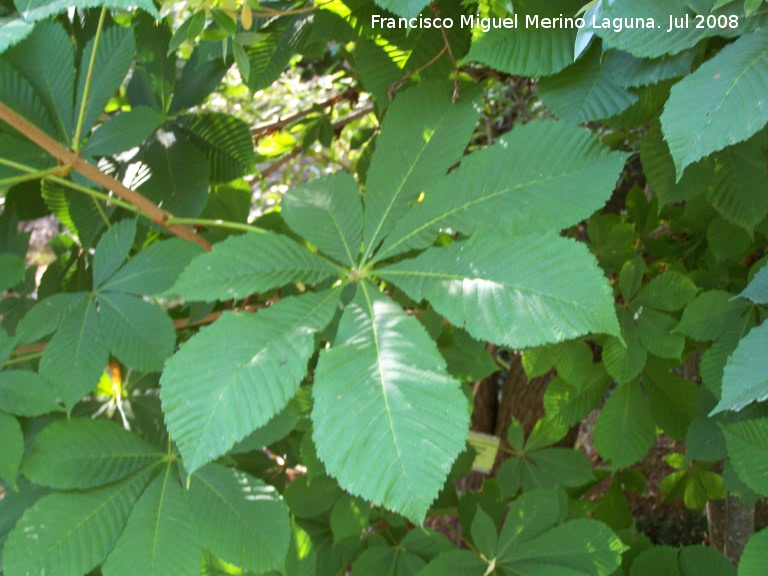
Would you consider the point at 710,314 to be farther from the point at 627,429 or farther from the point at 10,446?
the point at 10,446

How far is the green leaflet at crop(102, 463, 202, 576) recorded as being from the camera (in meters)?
0.95

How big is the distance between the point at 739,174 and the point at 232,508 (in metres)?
0.97

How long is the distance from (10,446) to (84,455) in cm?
11

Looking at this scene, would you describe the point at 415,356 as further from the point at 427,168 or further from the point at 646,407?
the point at 646,407

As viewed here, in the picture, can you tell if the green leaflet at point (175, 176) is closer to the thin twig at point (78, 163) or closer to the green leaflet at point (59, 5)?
the thin twig at point (78, 163)

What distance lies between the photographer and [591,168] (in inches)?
31.4

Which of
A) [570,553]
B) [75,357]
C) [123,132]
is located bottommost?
[570,553]

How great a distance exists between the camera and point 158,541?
0.98m

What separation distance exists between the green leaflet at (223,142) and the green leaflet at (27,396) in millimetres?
574

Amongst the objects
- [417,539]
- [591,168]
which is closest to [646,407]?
[417,539]

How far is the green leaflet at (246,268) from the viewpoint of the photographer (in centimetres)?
81

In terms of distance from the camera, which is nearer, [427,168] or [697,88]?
[697,88]

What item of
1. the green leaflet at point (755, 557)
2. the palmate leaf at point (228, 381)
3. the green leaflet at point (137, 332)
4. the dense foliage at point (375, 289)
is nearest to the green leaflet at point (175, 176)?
the dense foliage at point (375, 289)

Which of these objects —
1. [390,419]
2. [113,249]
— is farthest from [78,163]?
[390,419]
